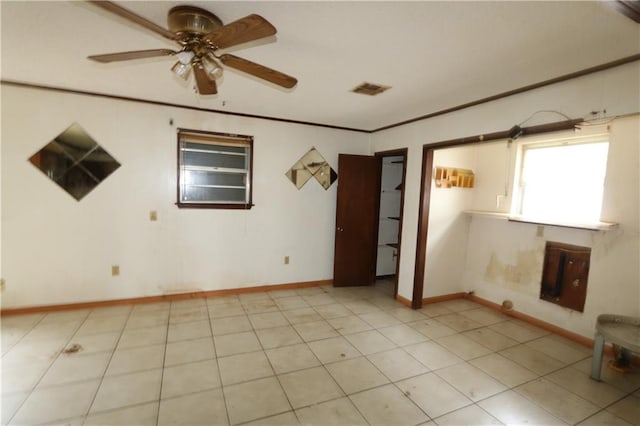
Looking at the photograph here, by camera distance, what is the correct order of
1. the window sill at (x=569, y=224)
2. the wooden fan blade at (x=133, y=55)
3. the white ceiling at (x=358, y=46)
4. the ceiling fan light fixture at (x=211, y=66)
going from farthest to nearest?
the window sill at (x=569, y=224)
the ceiling fan light fixture at (x=211, y=66)
the wooden fan blade at (x=133, y=55)
the white ceiling at (x=358, y=46)

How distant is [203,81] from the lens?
7.09 feet

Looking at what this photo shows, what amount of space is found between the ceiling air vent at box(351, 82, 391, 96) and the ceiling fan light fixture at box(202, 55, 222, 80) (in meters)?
1.37

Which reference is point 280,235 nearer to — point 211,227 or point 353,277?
point 211,227

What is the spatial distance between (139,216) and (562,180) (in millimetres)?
5064

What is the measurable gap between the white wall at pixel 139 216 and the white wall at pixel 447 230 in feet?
5.16

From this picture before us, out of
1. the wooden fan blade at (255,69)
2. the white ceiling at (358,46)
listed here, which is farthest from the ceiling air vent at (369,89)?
the wooden fan blade at (255,69)

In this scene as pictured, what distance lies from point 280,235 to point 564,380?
11.2 feet

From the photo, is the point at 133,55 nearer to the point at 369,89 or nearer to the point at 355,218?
the point at 369,89

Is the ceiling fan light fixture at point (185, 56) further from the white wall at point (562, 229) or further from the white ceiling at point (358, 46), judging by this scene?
Answer: the white wall at point (562, 229)

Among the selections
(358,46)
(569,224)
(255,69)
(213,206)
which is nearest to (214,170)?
(213,206)

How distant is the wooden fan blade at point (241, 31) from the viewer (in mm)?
1403

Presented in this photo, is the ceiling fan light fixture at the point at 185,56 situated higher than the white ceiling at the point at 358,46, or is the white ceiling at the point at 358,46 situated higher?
the white ceiling at the point at 358,46

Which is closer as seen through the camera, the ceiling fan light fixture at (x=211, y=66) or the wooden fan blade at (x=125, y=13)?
the wooden fan blade at (x=125, y=13)

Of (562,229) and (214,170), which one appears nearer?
(562,229)
